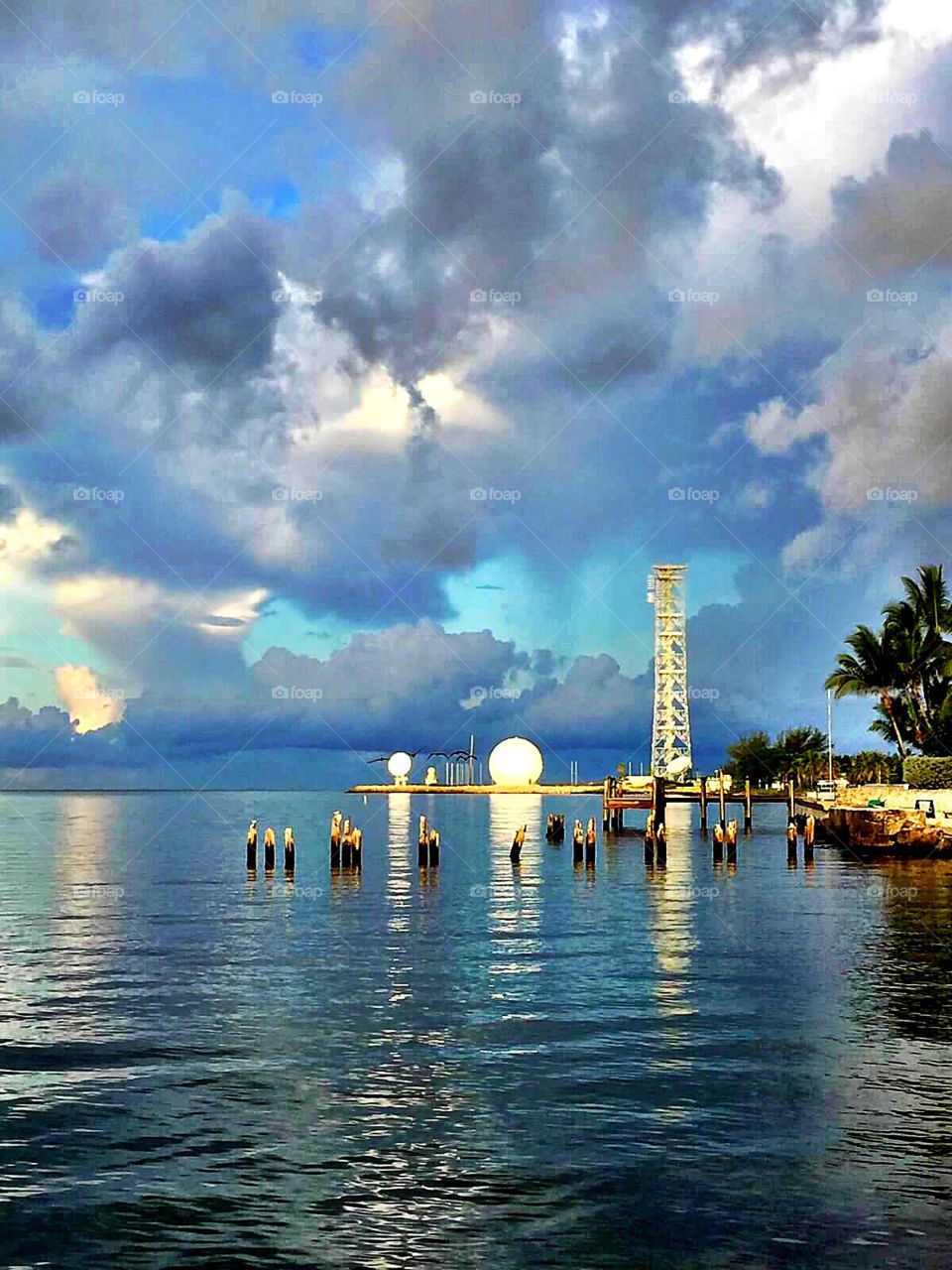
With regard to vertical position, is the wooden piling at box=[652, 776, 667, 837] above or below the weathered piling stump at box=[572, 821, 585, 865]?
above

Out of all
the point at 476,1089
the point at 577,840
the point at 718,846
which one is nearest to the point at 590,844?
the point at 577,840

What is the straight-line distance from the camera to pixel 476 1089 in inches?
808

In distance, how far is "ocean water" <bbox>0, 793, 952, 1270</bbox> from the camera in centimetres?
1441

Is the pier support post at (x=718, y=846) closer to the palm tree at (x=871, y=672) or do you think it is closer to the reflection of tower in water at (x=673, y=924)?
the reflection of tower in water at (x=673, y=924)

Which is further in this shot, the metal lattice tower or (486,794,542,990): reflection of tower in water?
the metal lattice tower

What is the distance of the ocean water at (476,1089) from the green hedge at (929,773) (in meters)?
37.7

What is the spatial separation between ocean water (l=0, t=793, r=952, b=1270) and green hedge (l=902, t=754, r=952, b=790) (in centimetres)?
3765

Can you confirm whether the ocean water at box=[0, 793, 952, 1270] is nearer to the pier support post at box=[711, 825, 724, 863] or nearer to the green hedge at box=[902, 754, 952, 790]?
the pier support post at box=[711, 825, 724, 863]

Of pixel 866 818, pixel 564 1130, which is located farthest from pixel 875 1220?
pixel 866 818

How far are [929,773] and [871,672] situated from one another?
20.1m

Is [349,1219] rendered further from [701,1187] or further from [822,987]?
[822,987]

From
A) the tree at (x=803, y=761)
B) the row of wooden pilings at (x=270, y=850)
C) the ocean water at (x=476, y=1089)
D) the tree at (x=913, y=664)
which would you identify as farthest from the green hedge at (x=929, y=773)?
the tree at (x=803, y=761)

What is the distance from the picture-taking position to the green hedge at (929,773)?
7962 centimetres

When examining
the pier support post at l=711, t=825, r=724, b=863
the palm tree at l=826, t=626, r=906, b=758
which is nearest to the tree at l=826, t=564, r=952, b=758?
the palm tree at l=826, t=626, r=906, b=758
